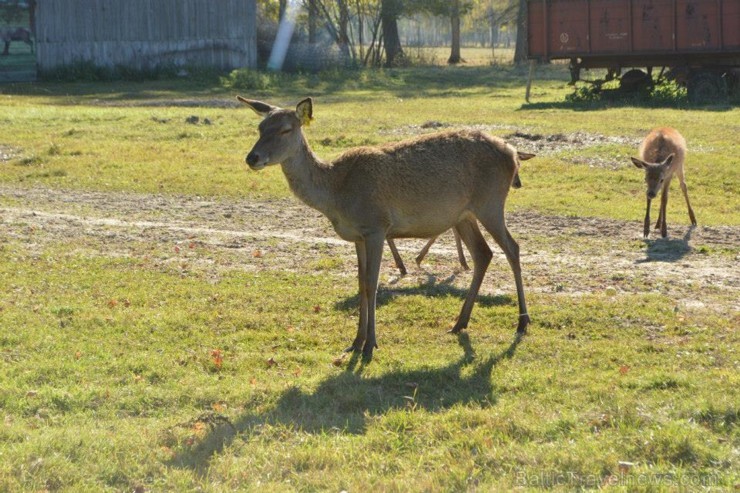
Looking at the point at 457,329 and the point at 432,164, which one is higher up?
the point at 432,164

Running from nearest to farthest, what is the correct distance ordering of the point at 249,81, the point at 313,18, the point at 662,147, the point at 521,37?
the point at 662,147, the point at 249,81, the point at 313,18, the point at 521,37

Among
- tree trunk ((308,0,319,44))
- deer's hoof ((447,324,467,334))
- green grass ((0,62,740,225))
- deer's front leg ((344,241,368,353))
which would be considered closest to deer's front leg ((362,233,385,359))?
deer's front leg ((344,241,368,353))

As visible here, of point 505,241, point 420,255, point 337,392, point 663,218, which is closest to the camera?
point 337,392

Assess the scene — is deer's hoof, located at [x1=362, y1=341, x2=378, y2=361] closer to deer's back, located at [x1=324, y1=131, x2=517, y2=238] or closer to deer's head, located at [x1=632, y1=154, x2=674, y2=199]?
deer's back, located at [x1=324, y1=131, x2=517, y2=238]

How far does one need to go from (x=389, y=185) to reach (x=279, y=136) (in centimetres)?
100

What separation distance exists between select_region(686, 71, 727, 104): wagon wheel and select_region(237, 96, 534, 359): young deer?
22.7 m

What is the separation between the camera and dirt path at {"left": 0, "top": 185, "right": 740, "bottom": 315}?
10859 mm

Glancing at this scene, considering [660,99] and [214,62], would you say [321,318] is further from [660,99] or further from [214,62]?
[214,62]

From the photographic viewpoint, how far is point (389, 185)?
8.66 m

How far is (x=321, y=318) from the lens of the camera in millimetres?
9617

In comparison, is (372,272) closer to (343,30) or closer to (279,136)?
(279,136)

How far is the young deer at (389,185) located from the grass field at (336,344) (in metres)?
0.75

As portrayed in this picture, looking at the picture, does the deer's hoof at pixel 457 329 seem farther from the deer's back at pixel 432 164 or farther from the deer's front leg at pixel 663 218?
the deer's front leg at pixel 663 218

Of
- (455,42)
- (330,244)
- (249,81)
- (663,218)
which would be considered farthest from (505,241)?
(455,42)
